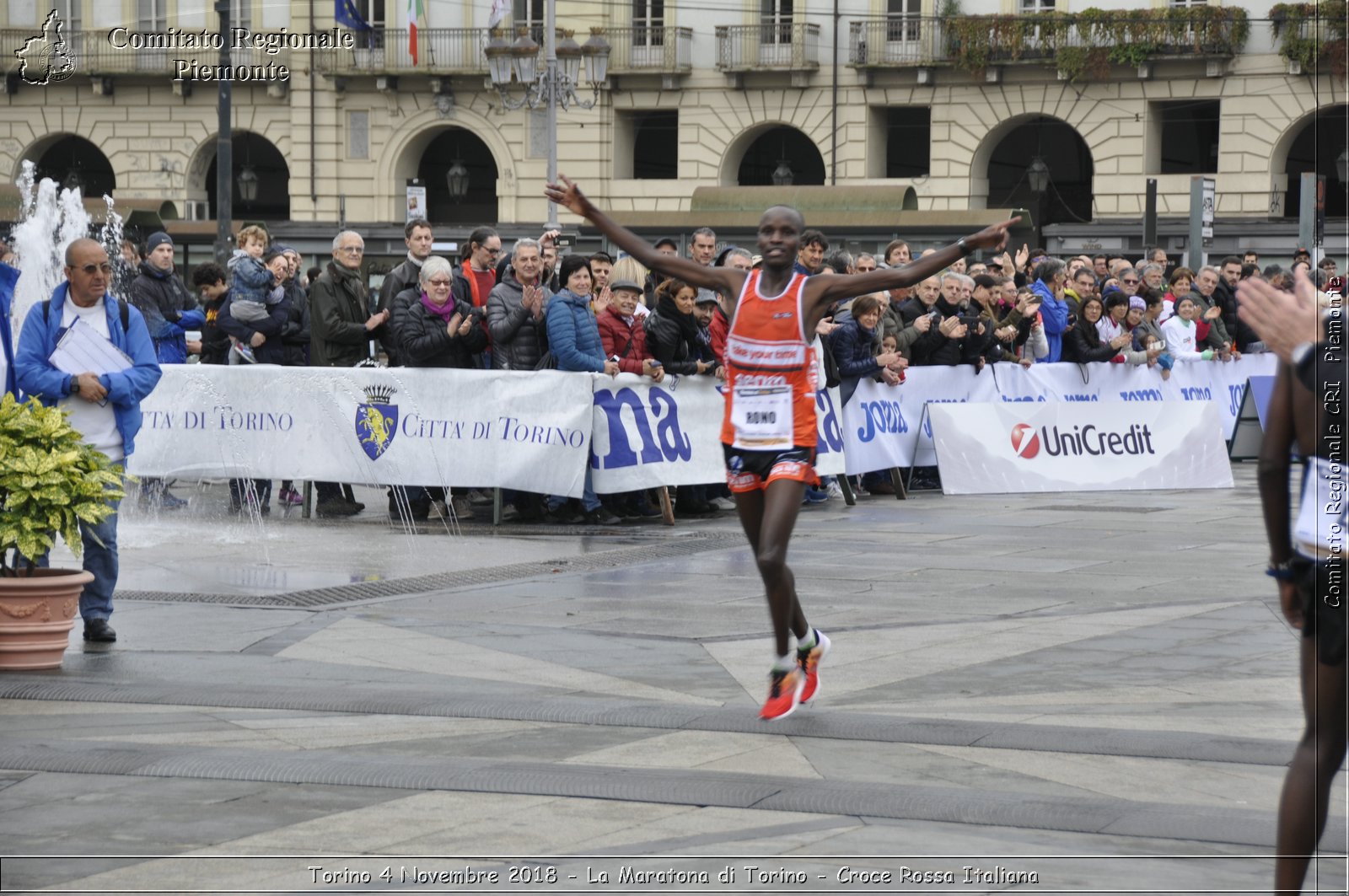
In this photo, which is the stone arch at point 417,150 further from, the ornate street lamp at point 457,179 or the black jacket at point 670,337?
the black jacket at point 670,337

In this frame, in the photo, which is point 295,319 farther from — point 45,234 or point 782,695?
point 45,234

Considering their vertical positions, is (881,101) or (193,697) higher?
(881,101)

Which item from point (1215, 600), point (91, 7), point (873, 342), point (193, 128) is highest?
point (91, 7)

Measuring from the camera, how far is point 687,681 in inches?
335

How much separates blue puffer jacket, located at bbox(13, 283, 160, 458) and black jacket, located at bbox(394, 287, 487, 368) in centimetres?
497

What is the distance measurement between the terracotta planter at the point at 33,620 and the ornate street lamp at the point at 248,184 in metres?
A: 41.3

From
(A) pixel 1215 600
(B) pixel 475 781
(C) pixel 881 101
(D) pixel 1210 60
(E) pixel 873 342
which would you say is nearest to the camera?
(B) pixel 475 781

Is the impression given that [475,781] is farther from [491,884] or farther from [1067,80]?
[1067,80]

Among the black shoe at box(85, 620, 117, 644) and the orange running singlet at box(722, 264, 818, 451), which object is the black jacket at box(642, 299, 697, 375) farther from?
the orange running singlet at box(722, 264, 818, 451)

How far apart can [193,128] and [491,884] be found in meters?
47.5

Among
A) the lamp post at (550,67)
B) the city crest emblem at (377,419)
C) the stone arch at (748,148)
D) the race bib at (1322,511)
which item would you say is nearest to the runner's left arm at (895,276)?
the race bib at (1322,511)

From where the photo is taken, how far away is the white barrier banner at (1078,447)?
17.6m

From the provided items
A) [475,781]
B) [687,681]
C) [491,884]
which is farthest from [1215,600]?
[491,884]

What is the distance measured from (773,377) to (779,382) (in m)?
0.03
